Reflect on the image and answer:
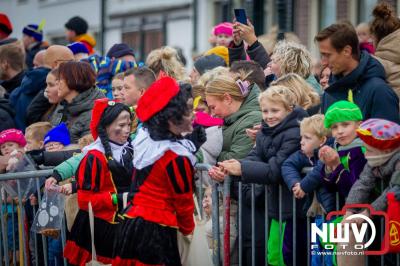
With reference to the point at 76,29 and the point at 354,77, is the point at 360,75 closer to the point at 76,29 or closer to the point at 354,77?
the point at 354,77

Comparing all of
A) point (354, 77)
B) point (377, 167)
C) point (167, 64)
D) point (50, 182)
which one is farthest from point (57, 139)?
point (377, 167)

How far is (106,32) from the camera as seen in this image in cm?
3453

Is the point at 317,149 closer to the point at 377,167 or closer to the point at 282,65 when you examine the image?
the point at 377,167

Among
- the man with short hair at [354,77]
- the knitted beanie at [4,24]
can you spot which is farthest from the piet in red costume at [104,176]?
the knitted beanie at [4,24]

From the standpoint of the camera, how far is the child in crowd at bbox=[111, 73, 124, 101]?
433 inches

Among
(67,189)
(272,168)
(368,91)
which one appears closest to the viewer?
(368,91)

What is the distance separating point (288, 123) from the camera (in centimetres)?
882

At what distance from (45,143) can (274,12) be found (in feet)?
50.2

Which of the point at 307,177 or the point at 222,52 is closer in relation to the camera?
the point at 307,177

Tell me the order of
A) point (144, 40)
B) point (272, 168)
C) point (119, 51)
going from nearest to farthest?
1. point (272, 168)
2. point (119, 51)
3. point (144, 40)

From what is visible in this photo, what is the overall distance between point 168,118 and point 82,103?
2.62 m

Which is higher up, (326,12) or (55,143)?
(326,12)

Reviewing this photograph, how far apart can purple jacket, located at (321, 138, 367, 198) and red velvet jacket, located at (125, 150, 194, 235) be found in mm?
1029

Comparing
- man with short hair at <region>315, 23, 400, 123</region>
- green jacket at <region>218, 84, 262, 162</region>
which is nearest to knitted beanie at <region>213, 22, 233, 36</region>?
green jacket at <region>218, 84, 262, 162</region>
